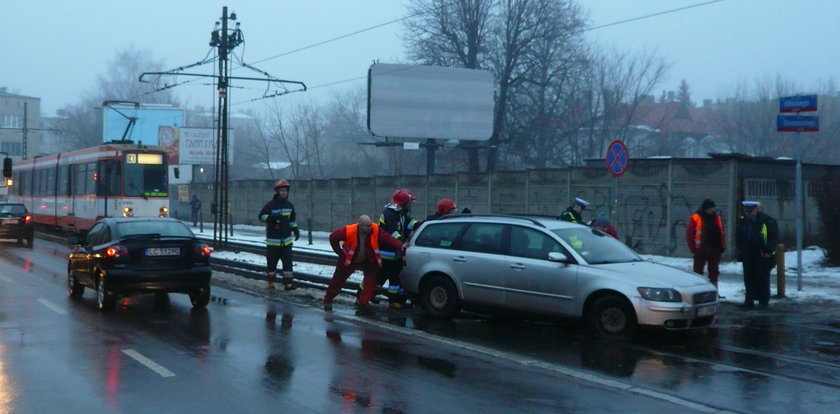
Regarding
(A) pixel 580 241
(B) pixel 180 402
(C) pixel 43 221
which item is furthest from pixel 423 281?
(C) pixel 43 221

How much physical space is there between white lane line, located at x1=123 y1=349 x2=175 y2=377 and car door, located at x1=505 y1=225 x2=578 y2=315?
4786 millimetres

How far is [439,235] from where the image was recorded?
44.7 ft

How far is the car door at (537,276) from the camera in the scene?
11.7 metres

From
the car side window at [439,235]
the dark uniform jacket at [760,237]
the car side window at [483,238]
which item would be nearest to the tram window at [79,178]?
the car side window at [439,235]

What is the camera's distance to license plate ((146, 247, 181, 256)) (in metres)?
13.9

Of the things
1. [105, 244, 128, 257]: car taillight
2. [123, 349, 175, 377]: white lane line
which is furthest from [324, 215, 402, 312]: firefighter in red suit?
[123, 349, 175, 377]: white lane line

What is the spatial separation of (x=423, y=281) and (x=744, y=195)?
12696 mm

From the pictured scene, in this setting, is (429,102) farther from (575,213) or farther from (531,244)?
(531,244)

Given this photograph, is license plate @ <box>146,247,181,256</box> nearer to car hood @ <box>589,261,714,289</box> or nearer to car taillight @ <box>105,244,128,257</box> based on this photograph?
car taillight @ <box>105,244,128,257</box>

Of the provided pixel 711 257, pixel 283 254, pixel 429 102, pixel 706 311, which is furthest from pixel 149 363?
pixel 429 102

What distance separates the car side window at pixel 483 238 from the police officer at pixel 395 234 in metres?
1.41

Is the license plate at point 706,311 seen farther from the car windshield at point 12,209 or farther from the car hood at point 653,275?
the car windshield at point 12,209

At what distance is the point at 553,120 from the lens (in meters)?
48.2

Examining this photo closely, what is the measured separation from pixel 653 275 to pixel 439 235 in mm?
3398
